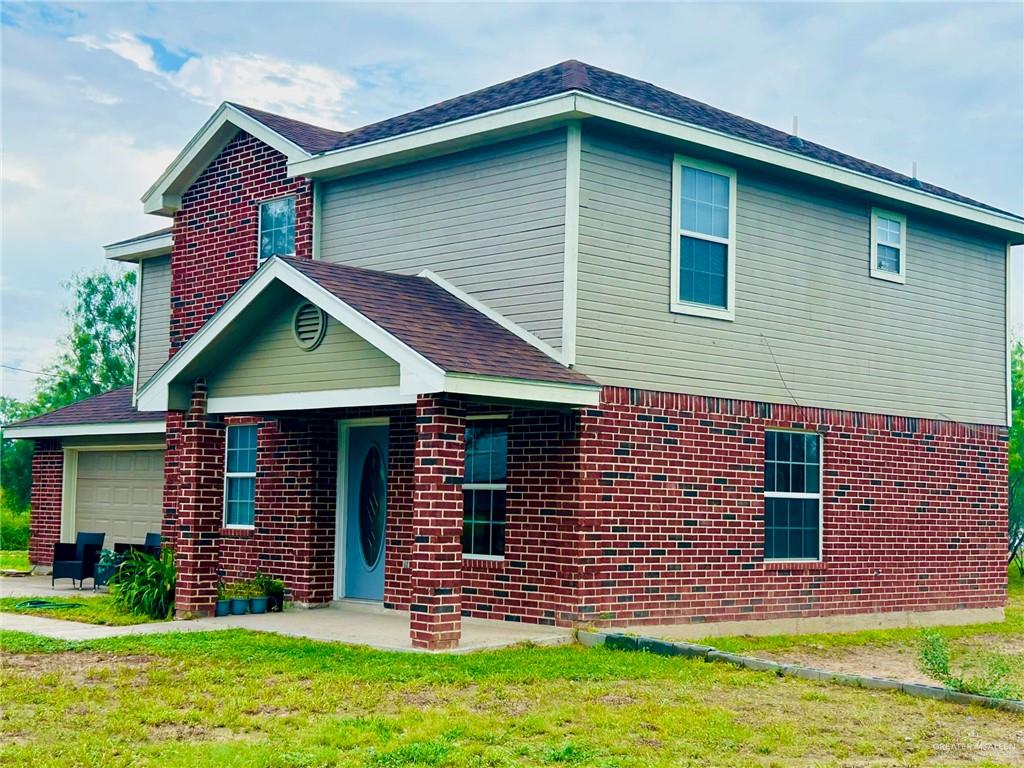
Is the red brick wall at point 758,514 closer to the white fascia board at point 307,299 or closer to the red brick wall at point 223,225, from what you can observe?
the white fascia board at point 307,299

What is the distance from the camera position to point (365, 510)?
1562 cm

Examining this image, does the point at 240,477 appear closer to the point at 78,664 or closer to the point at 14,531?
the point at 78,664

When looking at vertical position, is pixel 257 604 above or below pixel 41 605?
above

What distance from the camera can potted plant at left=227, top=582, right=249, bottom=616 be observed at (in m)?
14.9

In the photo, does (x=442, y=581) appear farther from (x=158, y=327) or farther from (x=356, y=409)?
(x=158, y=327)

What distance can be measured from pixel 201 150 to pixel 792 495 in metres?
9.50

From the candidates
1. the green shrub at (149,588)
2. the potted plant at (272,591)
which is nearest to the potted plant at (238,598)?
the potted plant at (272,591)

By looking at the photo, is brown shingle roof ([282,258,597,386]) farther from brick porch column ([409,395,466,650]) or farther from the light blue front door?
the light blue front door

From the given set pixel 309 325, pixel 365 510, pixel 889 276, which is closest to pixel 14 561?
pixel 365 510

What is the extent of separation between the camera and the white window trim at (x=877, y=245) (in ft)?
54.9

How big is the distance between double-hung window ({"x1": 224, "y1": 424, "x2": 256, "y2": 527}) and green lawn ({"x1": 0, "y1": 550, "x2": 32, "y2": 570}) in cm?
801

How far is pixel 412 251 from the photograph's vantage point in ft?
49.5

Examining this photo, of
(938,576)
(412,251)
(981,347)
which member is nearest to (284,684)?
(412,251)

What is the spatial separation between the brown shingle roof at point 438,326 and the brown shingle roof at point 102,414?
7.73 metres
